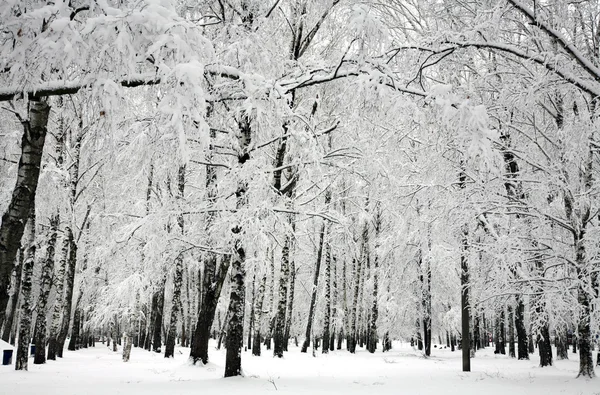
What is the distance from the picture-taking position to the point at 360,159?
35.9 ft

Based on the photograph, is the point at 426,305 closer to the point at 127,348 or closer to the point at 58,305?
the point at 127,348

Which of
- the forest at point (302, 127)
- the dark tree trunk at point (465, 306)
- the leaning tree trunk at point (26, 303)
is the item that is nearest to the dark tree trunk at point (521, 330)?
the forest at point (302, 127)

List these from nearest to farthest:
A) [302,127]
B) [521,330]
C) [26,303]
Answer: [302,127]
[26,303]
[521,330]

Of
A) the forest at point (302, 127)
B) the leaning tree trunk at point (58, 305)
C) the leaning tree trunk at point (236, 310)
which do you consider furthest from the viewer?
the leaning tree trunk at point (58, 305)

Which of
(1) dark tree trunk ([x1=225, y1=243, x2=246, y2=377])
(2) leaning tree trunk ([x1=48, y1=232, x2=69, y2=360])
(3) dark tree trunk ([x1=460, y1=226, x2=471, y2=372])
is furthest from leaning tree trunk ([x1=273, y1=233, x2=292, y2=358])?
(1) dark tree trunk ([x1=225, y1=243, x2=246, y2=377])

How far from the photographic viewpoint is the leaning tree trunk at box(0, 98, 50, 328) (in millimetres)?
6086

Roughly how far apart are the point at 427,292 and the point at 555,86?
728 inches

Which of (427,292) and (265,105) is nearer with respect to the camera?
(265,105)

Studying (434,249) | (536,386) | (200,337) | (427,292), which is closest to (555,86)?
(536,386)

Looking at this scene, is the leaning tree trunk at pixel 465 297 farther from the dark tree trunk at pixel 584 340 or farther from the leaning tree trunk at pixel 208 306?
the leaning tree trunk at pixel 208 306

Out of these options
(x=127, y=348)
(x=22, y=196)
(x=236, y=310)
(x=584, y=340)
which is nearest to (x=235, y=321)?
(x=236, y=310)

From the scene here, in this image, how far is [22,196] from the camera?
6391 mm

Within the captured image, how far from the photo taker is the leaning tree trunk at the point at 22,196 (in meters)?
6.09

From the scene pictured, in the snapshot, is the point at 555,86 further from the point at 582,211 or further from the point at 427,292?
the point at 427,292
